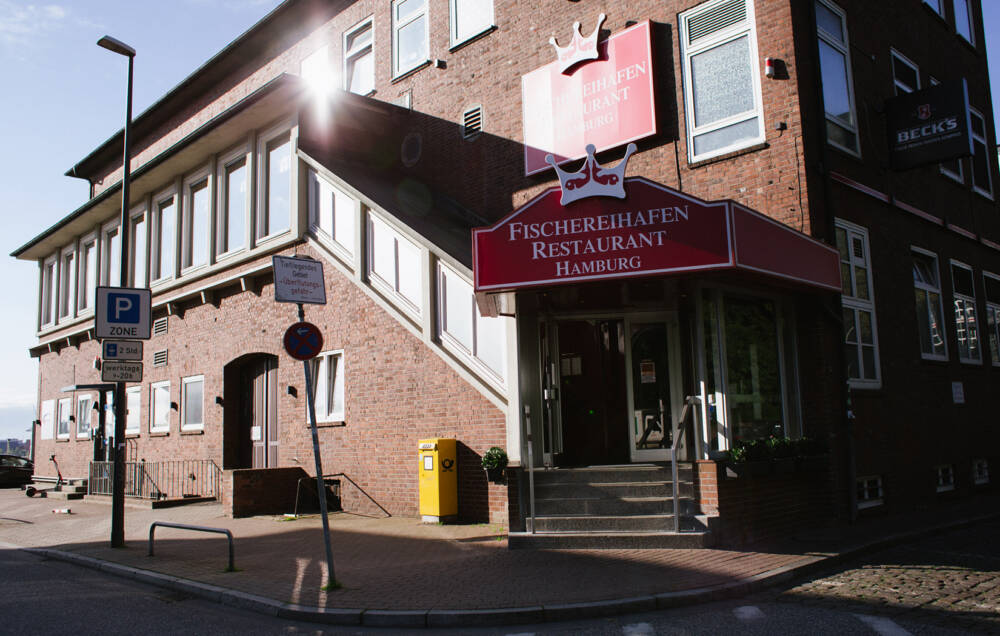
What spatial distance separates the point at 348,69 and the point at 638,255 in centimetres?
1352

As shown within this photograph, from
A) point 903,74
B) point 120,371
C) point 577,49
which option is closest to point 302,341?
point 120,371

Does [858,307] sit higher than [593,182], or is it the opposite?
[593,182]

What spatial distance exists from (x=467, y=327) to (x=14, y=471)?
2349cm

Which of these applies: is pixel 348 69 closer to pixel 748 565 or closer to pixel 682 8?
pixel 682 8

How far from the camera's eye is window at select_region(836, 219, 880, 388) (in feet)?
40.3

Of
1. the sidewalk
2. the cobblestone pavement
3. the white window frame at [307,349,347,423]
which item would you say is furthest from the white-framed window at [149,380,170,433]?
the cobblestone pavement

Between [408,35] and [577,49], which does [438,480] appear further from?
[408,35]

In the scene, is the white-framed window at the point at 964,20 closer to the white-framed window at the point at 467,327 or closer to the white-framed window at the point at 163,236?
the white-framed window at the point at 467,327

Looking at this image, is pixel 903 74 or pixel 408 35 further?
pixel 408 35

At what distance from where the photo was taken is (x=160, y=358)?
2111 centimetres

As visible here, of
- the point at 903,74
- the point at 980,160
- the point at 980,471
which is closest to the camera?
the point at 903,74

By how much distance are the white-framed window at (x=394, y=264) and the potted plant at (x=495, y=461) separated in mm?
3088

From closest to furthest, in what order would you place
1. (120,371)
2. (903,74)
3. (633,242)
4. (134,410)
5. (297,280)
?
(297,280) → (633,242) → (120,371) → (903,74) → (134,410)

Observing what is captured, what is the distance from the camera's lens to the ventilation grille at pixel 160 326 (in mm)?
21078
